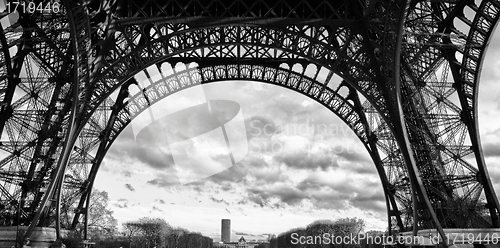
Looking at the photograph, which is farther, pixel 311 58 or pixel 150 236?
pixel 150 236

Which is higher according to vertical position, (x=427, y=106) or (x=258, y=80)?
(x=258, y=80)

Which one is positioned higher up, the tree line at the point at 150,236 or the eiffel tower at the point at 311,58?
the eiffel tower at the point at 311,58

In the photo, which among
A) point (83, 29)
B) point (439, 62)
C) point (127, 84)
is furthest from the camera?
point (127, 84)

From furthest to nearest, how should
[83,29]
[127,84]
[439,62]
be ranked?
[127,84], [439,62], [83,29]

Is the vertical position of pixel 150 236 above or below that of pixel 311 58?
below

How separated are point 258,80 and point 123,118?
11.5 m

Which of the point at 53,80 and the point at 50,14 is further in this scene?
the point at 53,80

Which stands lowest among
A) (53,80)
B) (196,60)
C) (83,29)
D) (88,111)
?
(88,111)

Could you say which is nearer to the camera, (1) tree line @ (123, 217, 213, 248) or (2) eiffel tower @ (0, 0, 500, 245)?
(2) eiffel tower @ (0, 0, 500, 245)

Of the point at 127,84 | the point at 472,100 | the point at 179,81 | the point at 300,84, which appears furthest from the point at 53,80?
the point at 472,100

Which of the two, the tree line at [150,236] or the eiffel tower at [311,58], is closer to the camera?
the eiffel tower at [311,58]

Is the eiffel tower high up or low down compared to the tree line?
up

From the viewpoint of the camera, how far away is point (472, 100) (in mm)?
23141

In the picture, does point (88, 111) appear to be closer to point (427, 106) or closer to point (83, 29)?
point (83, 29)
